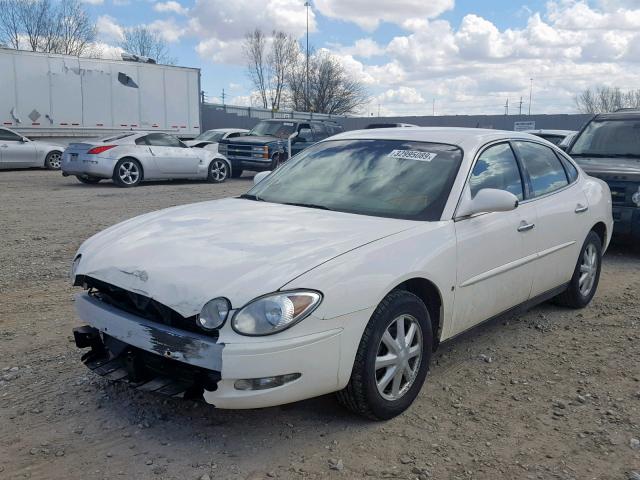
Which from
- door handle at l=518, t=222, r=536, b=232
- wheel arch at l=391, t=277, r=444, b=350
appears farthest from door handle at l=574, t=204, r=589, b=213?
wheel arch at l=391, t=277, r=444, b=350

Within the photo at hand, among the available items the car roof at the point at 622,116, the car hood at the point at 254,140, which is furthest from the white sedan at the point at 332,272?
the car hood at the point at 254,140

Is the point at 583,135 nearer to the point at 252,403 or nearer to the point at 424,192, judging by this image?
the point at 424,192

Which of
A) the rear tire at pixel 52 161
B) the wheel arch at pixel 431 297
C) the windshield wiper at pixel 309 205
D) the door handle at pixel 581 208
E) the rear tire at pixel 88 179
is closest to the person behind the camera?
the wheel arch at pixel 431 297

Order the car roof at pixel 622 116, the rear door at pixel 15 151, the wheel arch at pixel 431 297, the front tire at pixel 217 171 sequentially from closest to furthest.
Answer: the wheel arch at pixel 431 297 < the car roof at pixel 622 116 < the front tire at pixel 217 171 < the rear door at pixel 15 151

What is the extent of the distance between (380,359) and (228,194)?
11.0 meters

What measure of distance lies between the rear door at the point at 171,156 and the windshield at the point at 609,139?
32.9 ft

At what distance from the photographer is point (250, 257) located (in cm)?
312

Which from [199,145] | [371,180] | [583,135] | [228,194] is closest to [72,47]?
[199,145]

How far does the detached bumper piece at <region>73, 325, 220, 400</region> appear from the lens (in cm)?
294

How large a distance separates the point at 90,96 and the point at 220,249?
19.6 m

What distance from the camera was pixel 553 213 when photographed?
15.7 ft

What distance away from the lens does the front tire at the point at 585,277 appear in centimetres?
538

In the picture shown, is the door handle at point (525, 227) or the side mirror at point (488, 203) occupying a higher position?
the side mirror at point (488, 203)

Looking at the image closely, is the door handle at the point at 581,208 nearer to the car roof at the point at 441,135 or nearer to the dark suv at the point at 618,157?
the car roof at the point at 441,135
